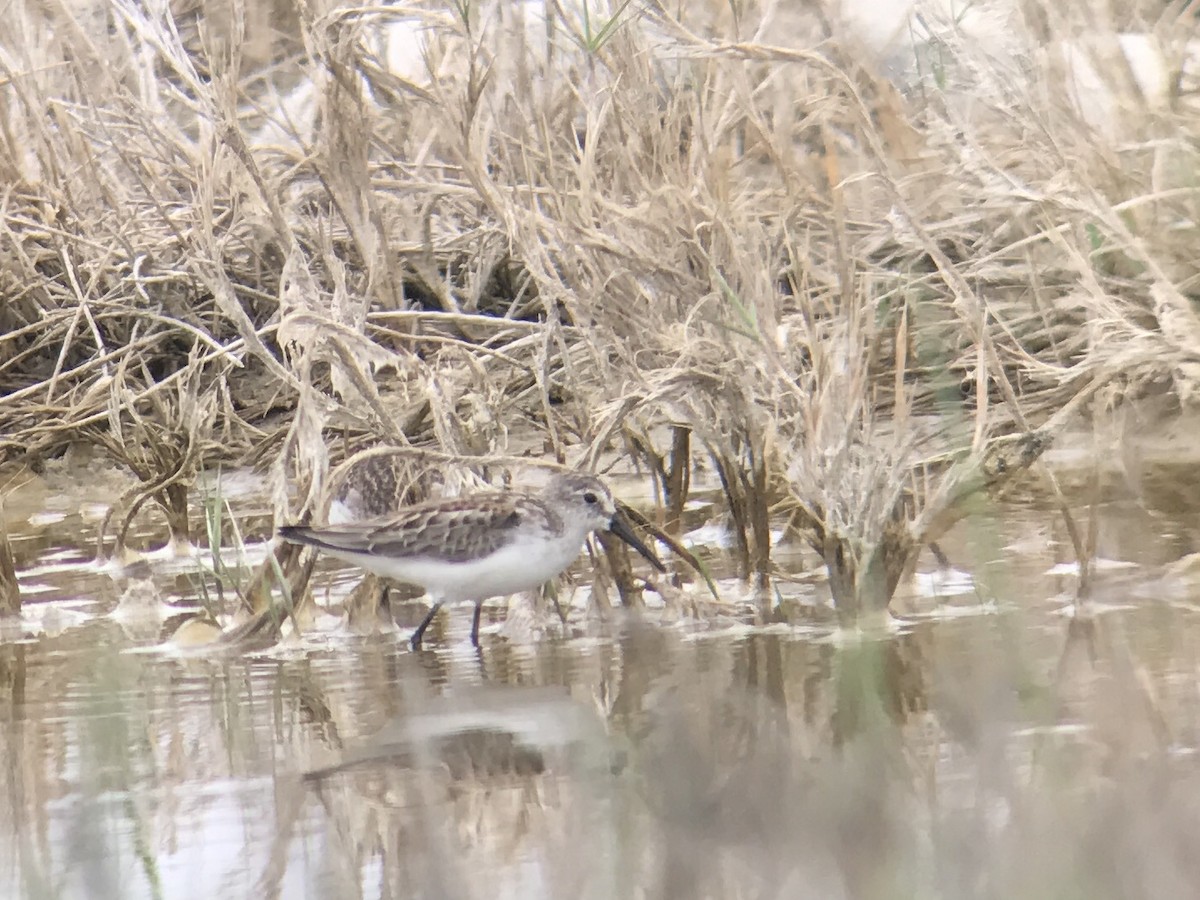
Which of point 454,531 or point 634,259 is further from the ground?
point 634,259

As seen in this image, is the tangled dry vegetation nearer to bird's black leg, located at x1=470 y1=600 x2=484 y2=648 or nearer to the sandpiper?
the sandpiper

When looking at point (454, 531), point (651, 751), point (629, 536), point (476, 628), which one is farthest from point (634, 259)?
point (651, 751)

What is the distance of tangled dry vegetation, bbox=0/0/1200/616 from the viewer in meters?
4.76

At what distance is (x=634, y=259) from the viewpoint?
4902mm

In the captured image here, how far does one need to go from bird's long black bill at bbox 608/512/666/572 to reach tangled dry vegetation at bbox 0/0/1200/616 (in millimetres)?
262

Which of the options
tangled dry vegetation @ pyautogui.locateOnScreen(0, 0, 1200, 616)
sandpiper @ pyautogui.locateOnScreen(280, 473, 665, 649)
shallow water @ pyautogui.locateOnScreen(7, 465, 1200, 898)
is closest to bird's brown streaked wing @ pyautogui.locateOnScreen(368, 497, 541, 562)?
sandpiper @ pyautogui.locateOnScreen(280, 473, 665, 649)

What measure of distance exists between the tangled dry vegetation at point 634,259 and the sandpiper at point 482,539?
0.19 metres

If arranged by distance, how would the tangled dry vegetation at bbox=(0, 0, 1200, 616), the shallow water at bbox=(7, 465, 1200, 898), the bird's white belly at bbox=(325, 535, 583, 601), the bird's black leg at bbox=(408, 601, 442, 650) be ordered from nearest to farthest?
the shallow water at bbox=(7, 465, 1200, 898)
the tangled dry vegetation at bbox=(0, 0, 1200, 616)
the bird's white belly at bbox=(325, 535, 583, 601)
the bird's black leg at bbox=(408, 601, 442, 650)

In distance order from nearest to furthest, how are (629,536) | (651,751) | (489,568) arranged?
1. (651,751)
2. (489,568)
3. (629,536)

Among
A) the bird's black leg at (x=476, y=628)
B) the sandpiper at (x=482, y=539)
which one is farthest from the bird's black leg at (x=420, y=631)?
the bird's black leg at (x=476, y=628)

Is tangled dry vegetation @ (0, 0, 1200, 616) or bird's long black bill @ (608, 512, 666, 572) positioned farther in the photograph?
bird's long black bill @ (608, 512, 666, 572)

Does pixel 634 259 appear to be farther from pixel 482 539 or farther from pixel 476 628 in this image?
pixel 476 628

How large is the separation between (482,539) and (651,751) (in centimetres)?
127

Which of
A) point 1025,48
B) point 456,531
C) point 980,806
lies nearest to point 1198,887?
point 980,806
